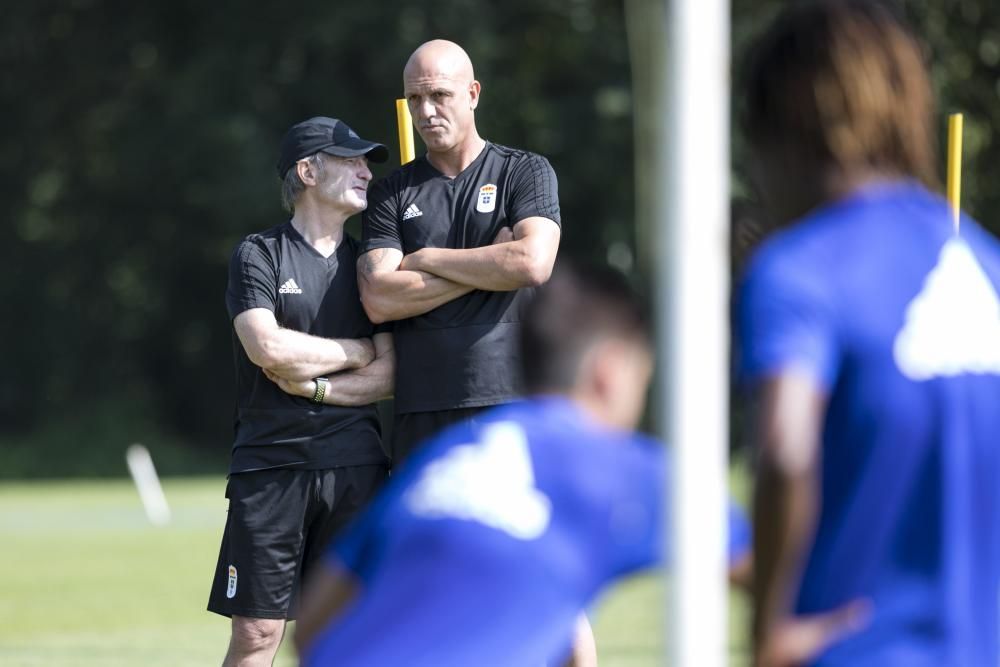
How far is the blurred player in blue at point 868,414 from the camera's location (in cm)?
219

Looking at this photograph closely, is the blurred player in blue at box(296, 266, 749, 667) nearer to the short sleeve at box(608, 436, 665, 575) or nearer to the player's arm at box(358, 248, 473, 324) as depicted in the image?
the short sleeve at box(608, 436, 665, 575)

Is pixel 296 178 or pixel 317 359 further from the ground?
pixel 296 178

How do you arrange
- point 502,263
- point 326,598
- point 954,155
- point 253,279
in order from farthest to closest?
point 253,279 → point 502,263 → point 954,155 → point 326,598

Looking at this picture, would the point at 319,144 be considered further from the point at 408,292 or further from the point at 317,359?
the point at 317,359

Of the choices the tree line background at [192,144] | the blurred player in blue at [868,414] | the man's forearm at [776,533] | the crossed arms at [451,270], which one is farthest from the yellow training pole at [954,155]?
the tree line background at [192,144]

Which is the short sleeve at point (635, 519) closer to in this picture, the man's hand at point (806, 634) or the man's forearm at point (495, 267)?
the man's hand at point (806, 634)

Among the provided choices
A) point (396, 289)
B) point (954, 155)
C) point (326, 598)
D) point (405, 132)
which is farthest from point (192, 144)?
point (326, 598)

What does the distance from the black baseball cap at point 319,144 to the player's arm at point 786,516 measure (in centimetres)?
402

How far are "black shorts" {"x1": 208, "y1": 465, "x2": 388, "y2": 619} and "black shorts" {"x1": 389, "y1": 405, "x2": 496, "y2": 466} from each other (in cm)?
20

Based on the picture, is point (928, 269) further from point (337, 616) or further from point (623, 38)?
point (623, 38)

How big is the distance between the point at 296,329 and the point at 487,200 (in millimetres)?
859

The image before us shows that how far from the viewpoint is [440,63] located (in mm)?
5988

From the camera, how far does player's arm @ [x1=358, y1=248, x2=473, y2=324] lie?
5.83 meters

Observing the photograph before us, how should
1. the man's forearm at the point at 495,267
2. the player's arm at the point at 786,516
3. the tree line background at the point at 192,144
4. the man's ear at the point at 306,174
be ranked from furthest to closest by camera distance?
the tree line background at the point at 192,144
the man's ear at the point at 306,174
the man's forearm at the point at 495,267
the player's arm at the point at 786,516
